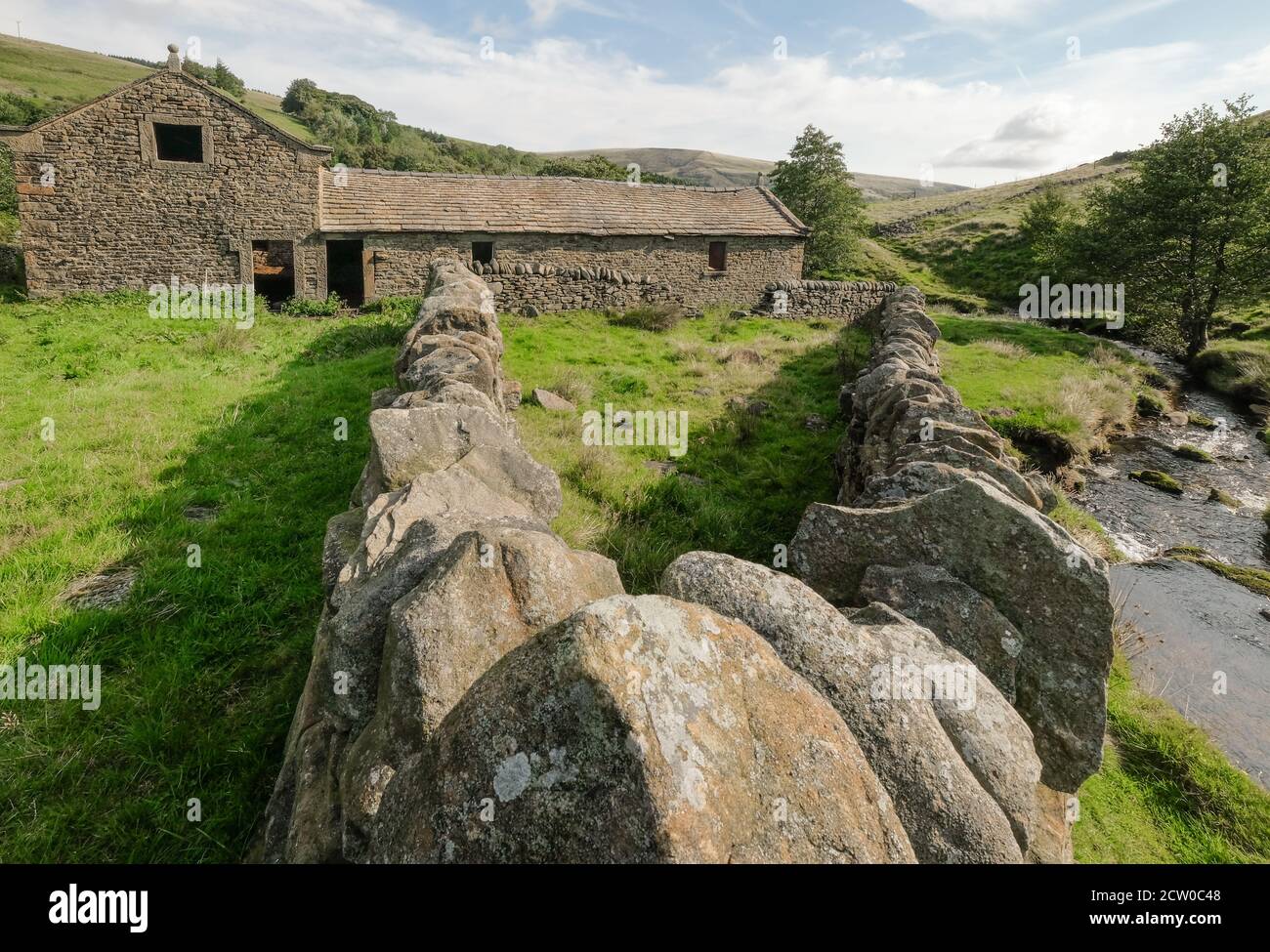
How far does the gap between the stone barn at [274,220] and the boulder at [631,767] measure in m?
18.1

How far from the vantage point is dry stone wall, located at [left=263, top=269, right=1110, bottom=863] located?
6.17 ft

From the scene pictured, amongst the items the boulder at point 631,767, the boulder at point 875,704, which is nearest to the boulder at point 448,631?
the boulder at point 631,767

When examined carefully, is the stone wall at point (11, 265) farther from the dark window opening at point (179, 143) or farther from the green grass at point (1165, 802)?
the green grass at point (1165, 802)

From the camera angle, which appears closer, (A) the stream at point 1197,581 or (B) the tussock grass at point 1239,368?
(A) the stream at point 1197,581

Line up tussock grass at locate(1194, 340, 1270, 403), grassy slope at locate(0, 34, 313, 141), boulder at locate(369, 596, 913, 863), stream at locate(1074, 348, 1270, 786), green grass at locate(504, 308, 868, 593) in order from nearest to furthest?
boulder at locate(369, 596, 913, 863) < stream at locate(1074, 348, 1270, 786) < green grass at locate(504, 308, 868, 593) < tussock grass at locate(1194, 340, 1270, 403) < grassy slope at locate(0, 34, 313, 141)

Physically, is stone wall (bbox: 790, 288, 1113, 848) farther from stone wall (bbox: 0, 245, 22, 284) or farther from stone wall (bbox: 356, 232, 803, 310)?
stone wall (bbox: 0, 245, 22, 284)

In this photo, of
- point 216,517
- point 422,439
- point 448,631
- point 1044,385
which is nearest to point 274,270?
point 216,517

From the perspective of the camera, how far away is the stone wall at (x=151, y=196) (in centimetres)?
1797

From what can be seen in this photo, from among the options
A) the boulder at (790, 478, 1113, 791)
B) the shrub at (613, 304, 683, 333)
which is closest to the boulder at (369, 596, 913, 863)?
the boulder at (790, 478, 1113, 791)

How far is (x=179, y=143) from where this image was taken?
80.4 feet

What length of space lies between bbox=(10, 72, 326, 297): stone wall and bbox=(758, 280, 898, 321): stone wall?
15468 millimetres

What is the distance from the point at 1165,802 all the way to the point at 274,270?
24.1 metres

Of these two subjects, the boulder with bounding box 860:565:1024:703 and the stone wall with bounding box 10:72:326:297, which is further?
the stone wall with bounding box 10:72:326:297
